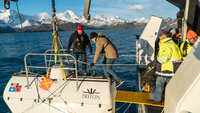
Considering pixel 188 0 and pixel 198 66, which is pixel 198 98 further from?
pixel 188 0

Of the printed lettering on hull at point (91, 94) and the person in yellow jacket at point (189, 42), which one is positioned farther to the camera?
the person in yellow jacket at point (189, 42)

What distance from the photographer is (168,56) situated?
3.38 meters

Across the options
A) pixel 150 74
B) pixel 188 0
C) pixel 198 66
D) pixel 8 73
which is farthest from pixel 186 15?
pixel 8 73

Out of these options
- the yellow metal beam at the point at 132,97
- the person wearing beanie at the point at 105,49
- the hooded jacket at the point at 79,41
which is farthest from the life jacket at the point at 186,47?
the hooded jacket at the point at 79,41

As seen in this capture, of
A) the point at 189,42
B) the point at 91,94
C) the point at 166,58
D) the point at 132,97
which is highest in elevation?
the point at 189,42

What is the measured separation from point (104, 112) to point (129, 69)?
936 cm

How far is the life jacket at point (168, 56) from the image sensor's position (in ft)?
11.1

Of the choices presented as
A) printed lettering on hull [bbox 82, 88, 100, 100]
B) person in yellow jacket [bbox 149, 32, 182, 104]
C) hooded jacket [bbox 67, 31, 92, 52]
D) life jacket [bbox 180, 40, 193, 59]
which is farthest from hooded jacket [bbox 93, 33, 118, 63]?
life jacket [bbox 180, 40, 193, 59]

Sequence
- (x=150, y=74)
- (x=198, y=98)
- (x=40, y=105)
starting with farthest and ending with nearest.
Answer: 1. (x=150, y=74)
2. (x=40, y=105)
3. (x=198, y=98)

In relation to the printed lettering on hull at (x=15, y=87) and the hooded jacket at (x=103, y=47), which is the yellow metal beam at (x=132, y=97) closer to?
the hooded jacket at (x=103, y=47)

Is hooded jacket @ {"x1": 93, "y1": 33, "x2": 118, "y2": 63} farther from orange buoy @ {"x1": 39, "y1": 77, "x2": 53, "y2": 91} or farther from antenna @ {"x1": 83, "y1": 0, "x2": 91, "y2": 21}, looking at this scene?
antenna @ {"x1": 83, "y1": 0, "x2": 91, "y2": 21}

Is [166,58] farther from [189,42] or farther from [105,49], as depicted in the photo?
[105,49]

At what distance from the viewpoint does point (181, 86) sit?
5.21ft

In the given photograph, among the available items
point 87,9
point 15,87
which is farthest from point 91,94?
point 87,9
